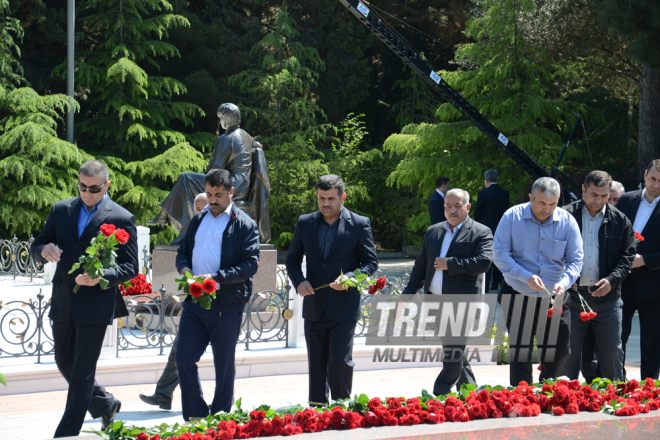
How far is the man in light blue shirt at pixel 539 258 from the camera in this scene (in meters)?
5.04

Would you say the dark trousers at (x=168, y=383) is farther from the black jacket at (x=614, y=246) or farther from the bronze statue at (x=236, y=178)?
the bronze statue at (x=236, y=178)

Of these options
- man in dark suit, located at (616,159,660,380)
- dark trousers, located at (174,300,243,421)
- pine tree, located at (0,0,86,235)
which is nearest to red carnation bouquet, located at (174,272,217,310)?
Answer: dark trousers, located at (174,300,243,421)

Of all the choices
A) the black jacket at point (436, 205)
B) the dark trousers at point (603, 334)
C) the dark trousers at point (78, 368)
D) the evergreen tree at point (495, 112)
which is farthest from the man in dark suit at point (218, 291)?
the evergreen tree at point (495, 112)

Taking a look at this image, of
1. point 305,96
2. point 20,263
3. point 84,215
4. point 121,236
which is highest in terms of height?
point 305,96

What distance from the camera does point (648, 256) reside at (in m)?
5.71

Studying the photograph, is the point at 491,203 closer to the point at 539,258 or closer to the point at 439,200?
the point at 439,200

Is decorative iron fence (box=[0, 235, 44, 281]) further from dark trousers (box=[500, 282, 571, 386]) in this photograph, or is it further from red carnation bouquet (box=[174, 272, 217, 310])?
dark trousers (box=[500, 282, 571, 386])

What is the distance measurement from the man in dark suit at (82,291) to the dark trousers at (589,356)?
364 centimetres

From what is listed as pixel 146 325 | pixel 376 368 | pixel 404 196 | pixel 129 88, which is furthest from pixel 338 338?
pixel 404 196

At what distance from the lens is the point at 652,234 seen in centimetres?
588

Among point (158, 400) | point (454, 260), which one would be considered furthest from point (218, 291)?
point (454, 260)

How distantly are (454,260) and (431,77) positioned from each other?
806cm

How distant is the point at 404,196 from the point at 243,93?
286 inches

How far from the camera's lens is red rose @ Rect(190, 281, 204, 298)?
14.3ft
